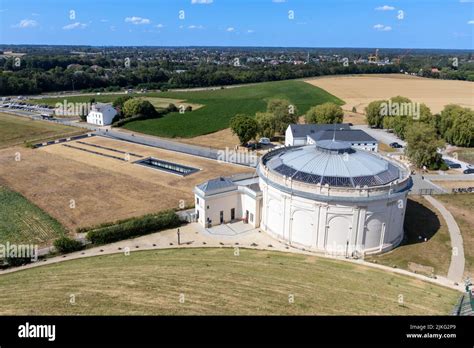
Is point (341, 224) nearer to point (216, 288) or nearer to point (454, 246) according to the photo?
point (454, 246)

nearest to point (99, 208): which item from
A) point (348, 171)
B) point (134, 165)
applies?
point (134, 165)

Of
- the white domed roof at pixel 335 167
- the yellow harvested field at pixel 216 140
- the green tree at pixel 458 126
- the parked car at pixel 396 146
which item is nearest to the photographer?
the white domed roof at pixel 335 167

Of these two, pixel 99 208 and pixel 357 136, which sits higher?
pixel 357 136

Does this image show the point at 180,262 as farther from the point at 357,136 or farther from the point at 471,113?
the point at 471,113

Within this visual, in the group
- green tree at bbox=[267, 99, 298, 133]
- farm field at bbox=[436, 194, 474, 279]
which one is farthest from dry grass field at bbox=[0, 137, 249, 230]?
farm field at bbox=[436, 194, 474, 279]

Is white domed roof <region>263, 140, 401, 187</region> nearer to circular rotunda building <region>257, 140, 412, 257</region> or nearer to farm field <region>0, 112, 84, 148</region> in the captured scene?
circular rotunda building <region>257, 140, 412, 257</region>

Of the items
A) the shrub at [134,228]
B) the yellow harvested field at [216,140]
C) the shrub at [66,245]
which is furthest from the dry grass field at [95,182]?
the yellow harvested field at [216,140]

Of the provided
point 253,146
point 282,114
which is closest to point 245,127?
point 253,146

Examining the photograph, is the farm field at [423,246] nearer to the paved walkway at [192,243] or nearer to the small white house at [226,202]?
the paved walkway at [192,243]
